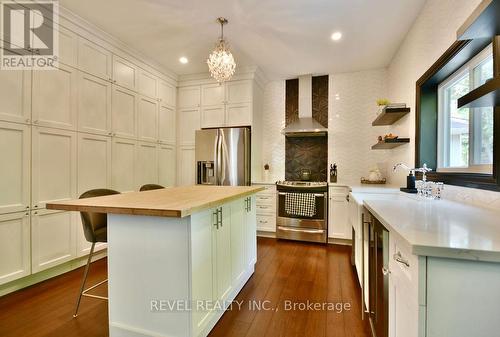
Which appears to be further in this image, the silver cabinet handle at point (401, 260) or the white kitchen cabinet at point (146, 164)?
the white kitchen cabinet at point (146, 164)

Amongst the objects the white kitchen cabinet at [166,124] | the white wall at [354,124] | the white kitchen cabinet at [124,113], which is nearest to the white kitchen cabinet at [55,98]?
the white kitchen cabinet at [124,113]

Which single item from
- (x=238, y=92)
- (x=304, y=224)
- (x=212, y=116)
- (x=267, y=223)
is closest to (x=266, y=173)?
(x=267, y=223)

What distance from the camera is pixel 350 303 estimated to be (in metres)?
1.93

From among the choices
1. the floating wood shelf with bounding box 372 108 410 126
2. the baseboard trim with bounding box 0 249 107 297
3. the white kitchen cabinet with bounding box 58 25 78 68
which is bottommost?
the baseboard trim with bounding box 0 249 107 297

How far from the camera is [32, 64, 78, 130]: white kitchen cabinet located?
2178 mm

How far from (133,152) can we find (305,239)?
9.52 ft

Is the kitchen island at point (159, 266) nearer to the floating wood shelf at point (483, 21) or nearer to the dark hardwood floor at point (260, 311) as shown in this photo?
the dark hardwood floor at point (260, 311)

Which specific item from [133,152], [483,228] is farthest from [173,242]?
[133,152]

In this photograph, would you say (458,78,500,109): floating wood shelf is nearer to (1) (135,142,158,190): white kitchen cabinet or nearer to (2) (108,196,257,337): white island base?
(2) (108,196,257,337): white island base

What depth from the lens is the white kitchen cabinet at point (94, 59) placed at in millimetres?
2559

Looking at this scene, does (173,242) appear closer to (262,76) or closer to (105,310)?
(105,310)

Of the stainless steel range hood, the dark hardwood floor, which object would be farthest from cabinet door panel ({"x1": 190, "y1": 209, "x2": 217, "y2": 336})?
Answer: the stainless steel range hood

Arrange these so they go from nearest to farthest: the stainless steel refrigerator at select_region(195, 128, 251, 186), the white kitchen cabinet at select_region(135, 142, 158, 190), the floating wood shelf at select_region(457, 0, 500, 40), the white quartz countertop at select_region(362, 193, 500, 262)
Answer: the white quartz countertop at select_region(362, 193, 500, 262) < the floating wood shelf at select_region(457, 0, 500, 40) < the white kitchen cabinet at select_region(135, 142, 158, 190) < the stainless steel refrigerator at select_region(195, 128, 251, 186)

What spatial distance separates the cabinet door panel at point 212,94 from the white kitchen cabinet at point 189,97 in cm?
10
